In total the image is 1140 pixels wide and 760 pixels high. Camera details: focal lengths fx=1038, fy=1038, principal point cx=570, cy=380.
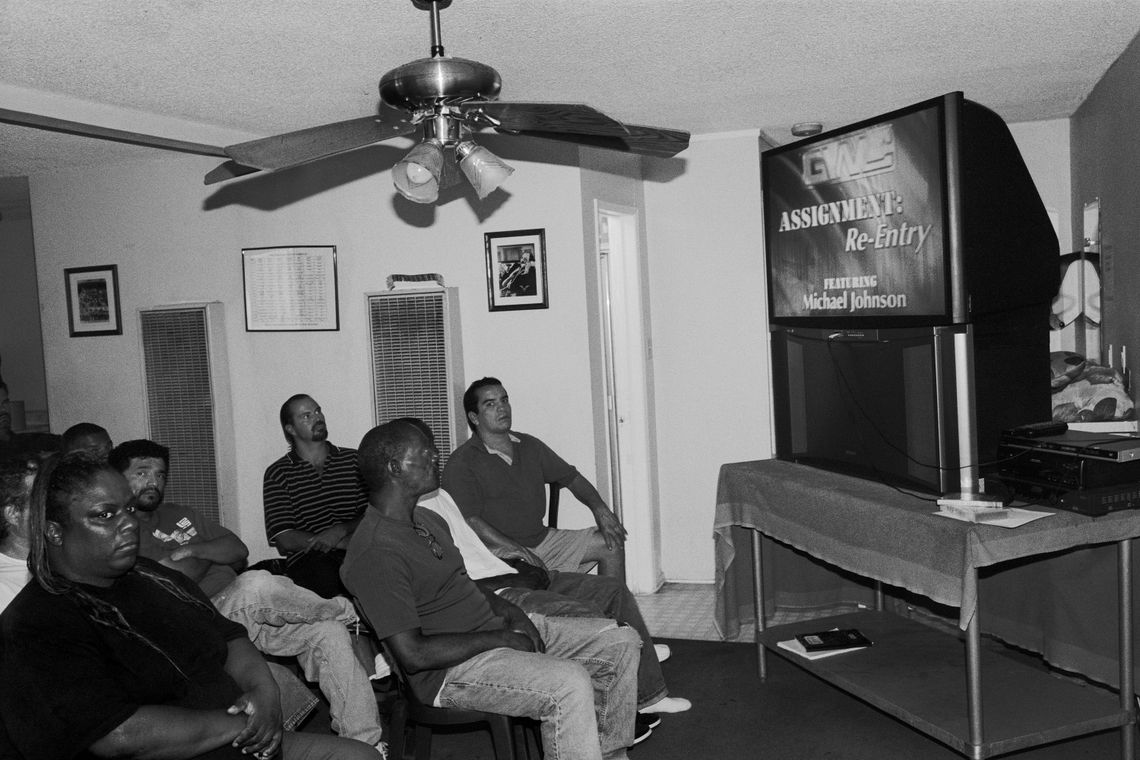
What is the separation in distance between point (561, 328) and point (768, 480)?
4.92 ft

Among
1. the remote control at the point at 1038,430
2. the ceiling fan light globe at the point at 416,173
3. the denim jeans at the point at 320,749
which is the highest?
the ceiling fan light globe at the point at 416,173

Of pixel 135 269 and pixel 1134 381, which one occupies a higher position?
pixel 135 269

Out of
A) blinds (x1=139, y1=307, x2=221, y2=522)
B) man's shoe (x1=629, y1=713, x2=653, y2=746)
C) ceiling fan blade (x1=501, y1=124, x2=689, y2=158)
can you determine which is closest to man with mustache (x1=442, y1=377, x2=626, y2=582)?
man's shoe (x1=629, y1=713, x2=653, y2=746)

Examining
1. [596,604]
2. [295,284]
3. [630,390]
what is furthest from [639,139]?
[295,284]

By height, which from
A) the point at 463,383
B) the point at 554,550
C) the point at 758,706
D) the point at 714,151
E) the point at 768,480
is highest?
the point at 714,151

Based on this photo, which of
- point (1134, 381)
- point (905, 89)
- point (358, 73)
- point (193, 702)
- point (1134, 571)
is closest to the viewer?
point (193, 702)

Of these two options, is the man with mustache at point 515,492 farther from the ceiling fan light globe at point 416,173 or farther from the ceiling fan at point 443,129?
the ceiling fan light globe at point 416,173

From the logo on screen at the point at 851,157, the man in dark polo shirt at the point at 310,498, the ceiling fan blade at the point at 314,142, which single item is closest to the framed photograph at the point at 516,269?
the man in dark polo shirt at the point at 310,498

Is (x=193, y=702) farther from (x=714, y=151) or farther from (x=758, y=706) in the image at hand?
(x=714, y=151)

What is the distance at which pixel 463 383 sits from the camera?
496 cm

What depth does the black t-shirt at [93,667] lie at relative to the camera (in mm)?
1879

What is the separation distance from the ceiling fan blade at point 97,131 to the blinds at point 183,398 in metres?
1.02

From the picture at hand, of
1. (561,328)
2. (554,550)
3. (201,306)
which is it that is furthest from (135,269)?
(554,550)

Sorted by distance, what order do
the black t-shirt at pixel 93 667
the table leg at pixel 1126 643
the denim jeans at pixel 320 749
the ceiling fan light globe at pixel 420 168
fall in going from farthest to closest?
1. the table leg at pixel 1126 643
2. the ceiling fan light globe at pixel 420 168
3. the denim jeans at pixel 320 749
4. the black t-shirt at pixel 93 667
